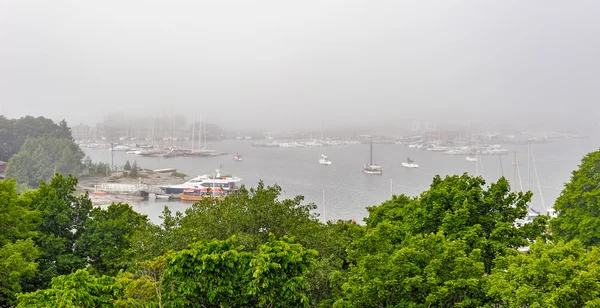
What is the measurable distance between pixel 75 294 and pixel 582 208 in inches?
500

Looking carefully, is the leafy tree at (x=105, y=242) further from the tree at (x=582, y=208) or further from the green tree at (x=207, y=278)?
the tree at (x=582, y=208)

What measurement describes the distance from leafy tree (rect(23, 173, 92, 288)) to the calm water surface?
75.9 feet

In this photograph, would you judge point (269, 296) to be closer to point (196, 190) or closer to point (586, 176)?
point (586, 176)

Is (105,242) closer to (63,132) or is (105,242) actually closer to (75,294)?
(75,294)

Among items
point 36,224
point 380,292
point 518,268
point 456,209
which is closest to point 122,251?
point 36,224

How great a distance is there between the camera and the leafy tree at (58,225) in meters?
11.3

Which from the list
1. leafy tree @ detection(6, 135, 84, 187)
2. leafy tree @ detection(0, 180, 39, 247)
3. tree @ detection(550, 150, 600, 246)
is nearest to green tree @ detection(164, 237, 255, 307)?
leafy tree @ detection(0, 180, 39, 247)

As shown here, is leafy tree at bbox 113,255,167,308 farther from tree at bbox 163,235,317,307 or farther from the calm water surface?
the calm water surface

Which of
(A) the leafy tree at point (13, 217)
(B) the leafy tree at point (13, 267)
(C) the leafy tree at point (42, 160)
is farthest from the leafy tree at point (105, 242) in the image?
(C) the leafy tree at point (42, 160)

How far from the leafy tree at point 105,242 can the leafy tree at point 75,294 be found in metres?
3.76

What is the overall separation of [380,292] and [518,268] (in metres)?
2.12

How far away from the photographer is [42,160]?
53.5m

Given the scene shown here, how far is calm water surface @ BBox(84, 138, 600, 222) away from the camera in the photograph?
41.8 metres

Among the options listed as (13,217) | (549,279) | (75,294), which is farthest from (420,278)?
(13,217)
